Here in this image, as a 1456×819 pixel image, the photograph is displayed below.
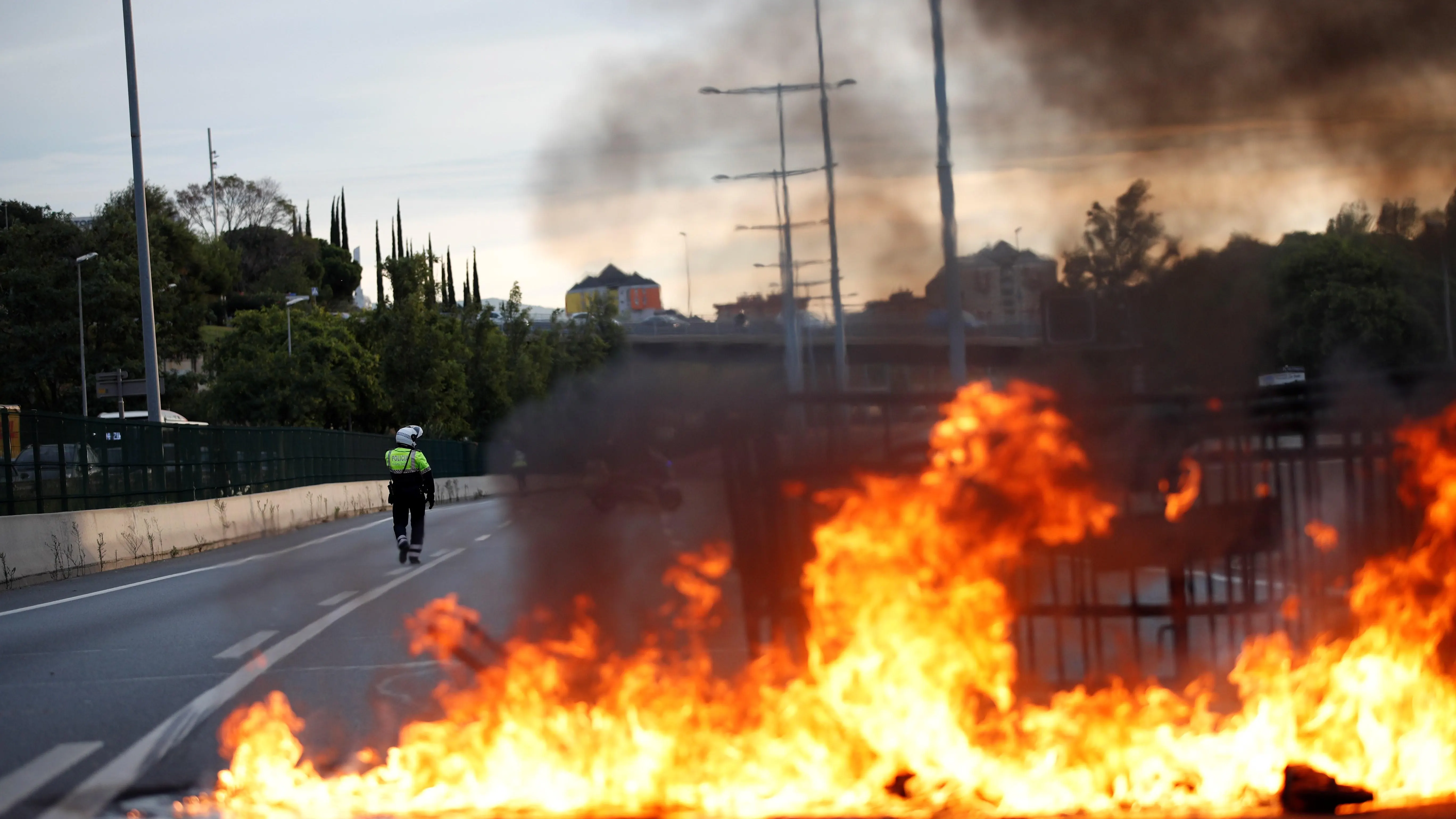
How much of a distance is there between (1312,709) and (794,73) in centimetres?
289

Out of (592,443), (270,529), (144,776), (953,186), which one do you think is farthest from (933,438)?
(270,529)

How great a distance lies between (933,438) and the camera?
542 cm

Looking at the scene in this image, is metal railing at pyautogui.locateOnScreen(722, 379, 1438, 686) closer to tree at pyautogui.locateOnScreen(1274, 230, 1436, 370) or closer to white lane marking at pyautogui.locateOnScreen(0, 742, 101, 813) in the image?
tree at pyautogui.locateOnScreen(1274, 230, 1436, 370)

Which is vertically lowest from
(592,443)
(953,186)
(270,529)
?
(270,529)

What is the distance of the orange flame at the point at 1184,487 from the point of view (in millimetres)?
5688

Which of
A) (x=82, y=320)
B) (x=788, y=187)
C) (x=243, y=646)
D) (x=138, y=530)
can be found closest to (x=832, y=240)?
(x=788, y=187)

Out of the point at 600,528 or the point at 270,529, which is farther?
the point at 270,529

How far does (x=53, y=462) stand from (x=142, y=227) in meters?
8.50

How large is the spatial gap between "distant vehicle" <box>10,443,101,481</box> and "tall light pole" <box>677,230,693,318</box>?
593 inches

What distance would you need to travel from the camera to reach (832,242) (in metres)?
5.29

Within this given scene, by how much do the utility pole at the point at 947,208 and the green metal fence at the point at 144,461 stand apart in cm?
264

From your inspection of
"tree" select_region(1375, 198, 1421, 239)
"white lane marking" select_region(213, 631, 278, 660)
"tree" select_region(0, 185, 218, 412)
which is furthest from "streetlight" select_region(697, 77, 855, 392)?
"tree" select_region(0, 185, 218, 412)

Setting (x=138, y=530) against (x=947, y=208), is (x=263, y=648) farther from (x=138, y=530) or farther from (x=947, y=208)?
(x=138, y=530)

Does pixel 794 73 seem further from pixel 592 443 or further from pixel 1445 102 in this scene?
pixel 1445 102
